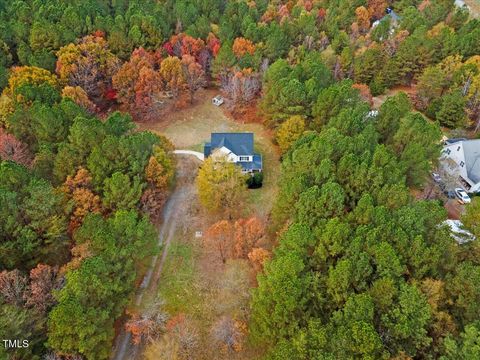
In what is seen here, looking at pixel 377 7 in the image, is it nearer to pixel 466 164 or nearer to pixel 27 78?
pixel 466 164

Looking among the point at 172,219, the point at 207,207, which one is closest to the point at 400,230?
the point at 207,207

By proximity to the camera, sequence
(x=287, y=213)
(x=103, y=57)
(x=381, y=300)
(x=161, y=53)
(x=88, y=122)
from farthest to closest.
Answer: (x=161, y=53), (x=103, y=57), (x=88, y=122), (x=287, y=213), (x=381, y=300)

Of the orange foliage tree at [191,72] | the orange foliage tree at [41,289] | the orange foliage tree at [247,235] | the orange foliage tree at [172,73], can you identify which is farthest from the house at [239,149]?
the orange foliage tree at [41,289]

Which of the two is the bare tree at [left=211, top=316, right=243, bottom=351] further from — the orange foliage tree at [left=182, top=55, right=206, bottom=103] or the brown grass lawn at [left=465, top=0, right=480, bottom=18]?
the brown grass lawn at [left=465, top=0, right=480, bottom=18]

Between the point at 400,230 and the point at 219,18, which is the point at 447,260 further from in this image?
the point at 219,18

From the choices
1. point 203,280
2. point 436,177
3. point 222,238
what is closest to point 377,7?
point 436,177

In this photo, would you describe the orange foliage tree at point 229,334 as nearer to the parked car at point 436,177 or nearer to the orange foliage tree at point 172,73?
the parked car at point 436,177
